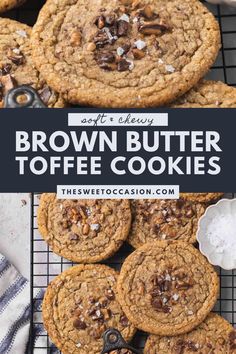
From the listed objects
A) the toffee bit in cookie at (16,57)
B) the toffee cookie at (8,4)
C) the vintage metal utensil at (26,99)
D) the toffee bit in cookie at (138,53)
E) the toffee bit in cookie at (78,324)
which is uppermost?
the toffee cookie at (8,4)

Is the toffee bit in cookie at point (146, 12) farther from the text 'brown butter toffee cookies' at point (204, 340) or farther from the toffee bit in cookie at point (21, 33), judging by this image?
the text 'brown butter toffee cookies' at point (204, 340)

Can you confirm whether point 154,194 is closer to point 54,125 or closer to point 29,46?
point 54,125

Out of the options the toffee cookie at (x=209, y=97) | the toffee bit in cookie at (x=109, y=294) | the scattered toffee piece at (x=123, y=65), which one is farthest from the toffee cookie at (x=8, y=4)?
the toffee bit in cookie at (x=109, y=294)

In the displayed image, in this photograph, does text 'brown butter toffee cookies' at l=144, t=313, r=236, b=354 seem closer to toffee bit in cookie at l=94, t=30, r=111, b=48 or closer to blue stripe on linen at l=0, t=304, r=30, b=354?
blue stripe on linen at l=0, t=304, r=30, b=354

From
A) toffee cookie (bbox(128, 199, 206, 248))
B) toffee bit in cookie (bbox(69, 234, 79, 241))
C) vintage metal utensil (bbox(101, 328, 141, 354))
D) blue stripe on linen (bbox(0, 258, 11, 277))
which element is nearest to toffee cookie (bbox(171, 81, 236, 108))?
toffee cookie (bbox(128, 199, 206, 248))

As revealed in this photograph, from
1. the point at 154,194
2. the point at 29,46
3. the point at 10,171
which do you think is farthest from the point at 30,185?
the point at 29,46

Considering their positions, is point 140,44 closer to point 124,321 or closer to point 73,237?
point 73,237

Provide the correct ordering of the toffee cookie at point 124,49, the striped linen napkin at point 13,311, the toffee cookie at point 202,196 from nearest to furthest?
the toffee cookie at point 124,49 < the toffee cookie at point 202,196 < the striped linen napkin at point 13,311
